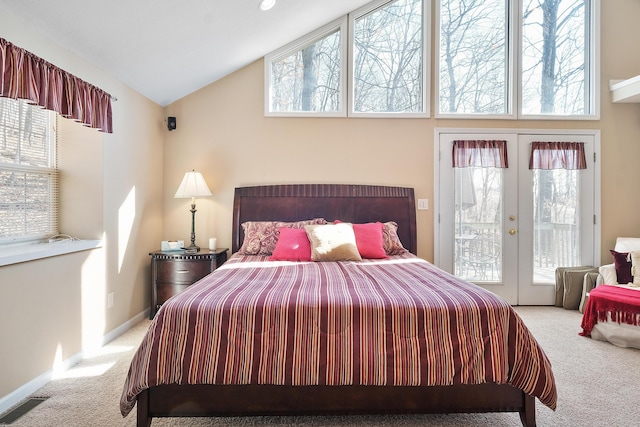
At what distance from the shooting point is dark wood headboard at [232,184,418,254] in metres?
4.06

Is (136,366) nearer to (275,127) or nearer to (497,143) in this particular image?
(275,127)

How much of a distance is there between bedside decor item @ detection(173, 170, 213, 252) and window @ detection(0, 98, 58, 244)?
1.09 m

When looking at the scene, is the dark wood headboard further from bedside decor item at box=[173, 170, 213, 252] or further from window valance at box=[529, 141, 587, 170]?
window valance at box=[529, 141, 587, 170]

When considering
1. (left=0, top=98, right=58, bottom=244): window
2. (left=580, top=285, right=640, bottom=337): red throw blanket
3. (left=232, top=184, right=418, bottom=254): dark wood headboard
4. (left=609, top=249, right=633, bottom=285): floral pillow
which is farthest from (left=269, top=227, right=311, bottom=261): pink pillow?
(left=609, top=249, right=633, bottom=285): floral pillow

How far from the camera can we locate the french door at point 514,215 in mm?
4215

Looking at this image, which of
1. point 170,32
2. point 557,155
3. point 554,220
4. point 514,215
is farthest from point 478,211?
point 170,32

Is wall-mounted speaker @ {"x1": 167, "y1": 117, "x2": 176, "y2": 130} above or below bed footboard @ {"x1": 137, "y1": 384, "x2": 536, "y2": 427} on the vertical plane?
above

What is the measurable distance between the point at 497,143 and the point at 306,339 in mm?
3365

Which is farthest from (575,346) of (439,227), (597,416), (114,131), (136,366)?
(114,131)

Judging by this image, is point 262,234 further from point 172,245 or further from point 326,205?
point 172,245

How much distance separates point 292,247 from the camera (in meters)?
3.38

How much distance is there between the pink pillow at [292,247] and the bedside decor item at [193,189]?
3.08 ft

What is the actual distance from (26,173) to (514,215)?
14.8 feet

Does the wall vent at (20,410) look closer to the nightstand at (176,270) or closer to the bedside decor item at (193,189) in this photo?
the nightstand at (176,270)
